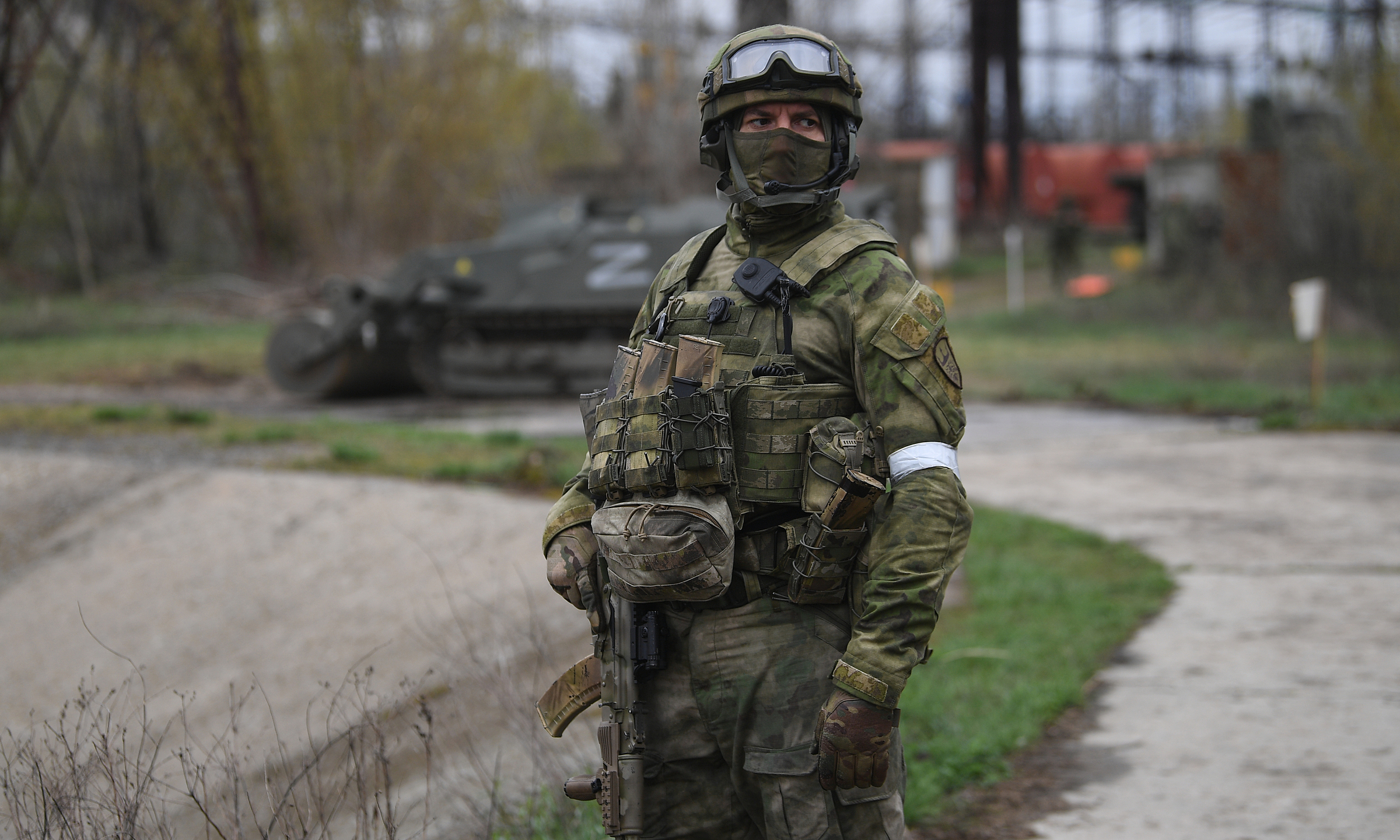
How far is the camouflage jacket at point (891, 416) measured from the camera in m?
2.33

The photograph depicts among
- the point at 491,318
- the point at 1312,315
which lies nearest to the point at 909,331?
the point at 1312,315

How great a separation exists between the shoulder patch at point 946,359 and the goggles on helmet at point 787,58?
0.58 meters

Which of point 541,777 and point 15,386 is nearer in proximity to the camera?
point 541,777

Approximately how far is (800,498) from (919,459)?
24cm

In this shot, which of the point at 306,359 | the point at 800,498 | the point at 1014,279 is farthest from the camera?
the point at 1014,279

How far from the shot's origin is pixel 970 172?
30.5 metres

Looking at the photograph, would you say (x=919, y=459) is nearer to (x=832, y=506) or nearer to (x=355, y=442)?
(x=832, y=506)

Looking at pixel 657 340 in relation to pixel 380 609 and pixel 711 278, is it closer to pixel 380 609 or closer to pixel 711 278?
pixel 711 278

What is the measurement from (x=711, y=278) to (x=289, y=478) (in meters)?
4.92

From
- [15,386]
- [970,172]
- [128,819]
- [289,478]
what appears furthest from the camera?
[970,172]

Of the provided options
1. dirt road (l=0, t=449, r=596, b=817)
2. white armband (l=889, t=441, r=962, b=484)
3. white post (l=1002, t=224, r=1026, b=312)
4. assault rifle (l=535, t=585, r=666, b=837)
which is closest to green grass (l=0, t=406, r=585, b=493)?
dirt road (l=0, t=449, r=596, b=817)

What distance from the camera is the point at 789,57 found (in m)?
2.55

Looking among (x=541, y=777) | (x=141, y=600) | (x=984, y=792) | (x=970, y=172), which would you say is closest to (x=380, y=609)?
(x=141, y=600)

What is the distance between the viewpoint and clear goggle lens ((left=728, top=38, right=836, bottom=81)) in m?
2.55
